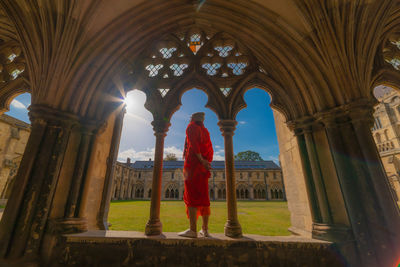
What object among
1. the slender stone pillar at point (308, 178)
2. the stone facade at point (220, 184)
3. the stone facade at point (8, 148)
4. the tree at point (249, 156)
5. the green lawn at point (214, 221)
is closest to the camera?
the slender stone pillar at point (308, 178)

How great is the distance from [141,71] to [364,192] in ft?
15.7

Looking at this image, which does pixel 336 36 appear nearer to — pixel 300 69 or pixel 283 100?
pixel 300 69

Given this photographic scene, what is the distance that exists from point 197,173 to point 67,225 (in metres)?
2.17

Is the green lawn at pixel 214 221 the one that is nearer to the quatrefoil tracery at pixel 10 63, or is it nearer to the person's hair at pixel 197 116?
the person's hair at pixel 197 116

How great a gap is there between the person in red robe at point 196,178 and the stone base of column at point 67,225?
165cm

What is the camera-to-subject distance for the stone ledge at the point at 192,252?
7.30ft

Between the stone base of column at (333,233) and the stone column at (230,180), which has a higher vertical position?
the stone column at (230,180)

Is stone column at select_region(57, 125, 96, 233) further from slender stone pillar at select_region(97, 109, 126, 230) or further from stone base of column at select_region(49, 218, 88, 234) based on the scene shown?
slender stone pillar at select_region(97, 109, 126, 230)

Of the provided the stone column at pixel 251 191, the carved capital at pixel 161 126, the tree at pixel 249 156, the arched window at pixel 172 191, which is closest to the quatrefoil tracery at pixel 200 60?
the carved capital at pixel 161 126

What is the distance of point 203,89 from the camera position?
12.4 ft

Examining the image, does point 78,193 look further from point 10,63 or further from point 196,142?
point 10,63

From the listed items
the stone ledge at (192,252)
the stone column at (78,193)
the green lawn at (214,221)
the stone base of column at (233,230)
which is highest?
the stone column at (78,193)

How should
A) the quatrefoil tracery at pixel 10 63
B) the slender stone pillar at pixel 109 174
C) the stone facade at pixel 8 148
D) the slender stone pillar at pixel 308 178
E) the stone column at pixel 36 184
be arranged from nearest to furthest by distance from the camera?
the stone column at pixel 36 184 < the slender stone pillar at pixel 308 178 < the slender stone pillar at pixel 109 174 < the quatrefoil tracery at pixel 10 63 < the stone facade at pixel 8 148

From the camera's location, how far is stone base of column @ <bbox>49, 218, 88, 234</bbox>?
2.44 m
